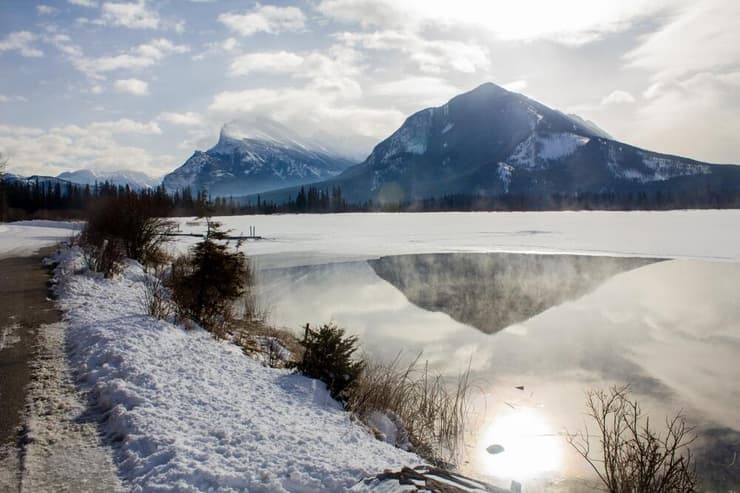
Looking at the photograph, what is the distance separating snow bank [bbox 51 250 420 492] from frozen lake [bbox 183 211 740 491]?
2.62m

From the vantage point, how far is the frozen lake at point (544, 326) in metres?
8.42

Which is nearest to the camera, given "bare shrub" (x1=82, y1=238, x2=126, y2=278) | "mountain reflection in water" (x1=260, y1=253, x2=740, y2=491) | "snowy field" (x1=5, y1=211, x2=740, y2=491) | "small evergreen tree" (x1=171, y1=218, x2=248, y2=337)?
"snowy field" (x1=5, y1=211, x2=740, y2=491)

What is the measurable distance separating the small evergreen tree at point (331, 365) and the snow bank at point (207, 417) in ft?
0.91

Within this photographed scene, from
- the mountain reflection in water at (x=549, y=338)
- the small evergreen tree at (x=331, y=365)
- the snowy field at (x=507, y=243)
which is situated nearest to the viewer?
the mountain reflection in water at (x=549, y=338)

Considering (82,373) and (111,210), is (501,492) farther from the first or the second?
(111,210)

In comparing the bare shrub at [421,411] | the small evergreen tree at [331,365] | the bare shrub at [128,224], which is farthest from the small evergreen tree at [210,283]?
the bare shrub at [128,224]

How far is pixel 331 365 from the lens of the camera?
8.51 metres

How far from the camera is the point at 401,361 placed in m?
11.9

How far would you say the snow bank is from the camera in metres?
4.68

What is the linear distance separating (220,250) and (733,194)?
17475cm

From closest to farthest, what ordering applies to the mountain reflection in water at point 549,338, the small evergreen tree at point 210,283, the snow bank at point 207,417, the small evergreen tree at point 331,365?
the snow bank at point 207,417
the mountain reflection in water at point 549,338
the small evergreen tree at point 331,365
the small evergreen tree at point 210,283

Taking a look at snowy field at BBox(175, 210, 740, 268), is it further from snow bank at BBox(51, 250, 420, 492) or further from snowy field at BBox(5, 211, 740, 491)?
snow bank at BBox(51, 250, 420, 492)

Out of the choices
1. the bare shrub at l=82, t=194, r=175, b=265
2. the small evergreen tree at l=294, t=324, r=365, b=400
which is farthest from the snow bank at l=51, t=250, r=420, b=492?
the bare shrub at l=82, t=194, r=175, b=265

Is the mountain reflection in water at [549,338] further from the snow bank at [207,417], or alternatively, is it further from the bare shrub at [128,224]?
the bare shrub at [128,224]
